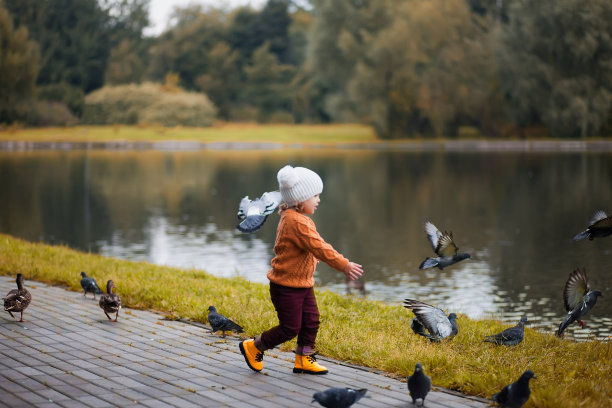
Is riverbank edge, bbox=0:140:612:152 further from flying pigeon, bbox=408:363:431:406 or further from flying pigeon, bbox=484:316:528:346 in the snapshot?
flying pigeon, bbox=408:363:431:406

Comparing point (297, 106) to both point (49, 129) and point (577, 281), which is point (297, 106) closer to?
point (49, 129)

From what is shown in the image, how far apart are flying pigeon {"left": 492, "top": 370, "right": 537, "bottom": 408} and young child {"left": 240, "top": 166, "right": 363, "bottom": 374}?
1.41 m

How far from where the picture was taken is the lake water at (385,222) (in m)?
13.7

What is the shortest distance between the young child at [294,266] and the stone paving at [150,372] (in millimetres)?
160

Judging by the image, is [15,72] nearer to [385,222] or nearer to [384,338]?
[385,222]

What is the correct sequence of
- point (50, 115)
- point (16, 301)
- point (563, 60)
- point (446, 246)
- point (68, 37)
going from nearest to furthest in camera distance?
point (446, 246), point (16, 301), point (563, 60), point (50, 115), point (68, 37)

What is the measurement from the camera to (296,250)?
5.66m

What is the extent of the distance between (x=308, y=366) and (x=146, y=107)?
77897 mm

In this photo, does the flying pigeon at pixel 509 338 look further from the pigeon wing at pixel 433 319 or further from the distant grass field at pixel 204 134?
the distant grass field at pixel 204 134

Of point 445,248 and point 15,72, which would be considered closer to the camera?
point 445,248

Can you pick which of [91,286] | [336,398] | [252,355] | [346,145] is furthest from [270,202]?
[346,145]

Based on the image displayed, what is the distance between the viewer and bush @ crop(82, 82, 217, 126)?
7625 centimetres

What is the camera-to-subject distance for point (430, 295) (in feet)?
42.2

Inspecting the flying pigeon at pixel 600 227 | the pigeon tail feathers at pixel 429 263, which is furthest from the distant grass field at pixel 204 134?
the flying pigeon at pixel 600 227
